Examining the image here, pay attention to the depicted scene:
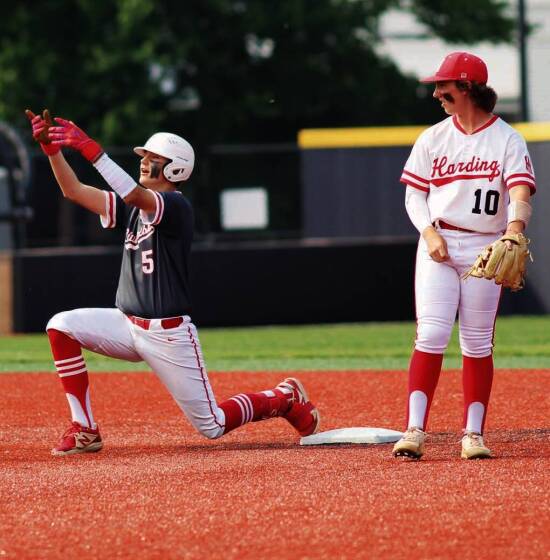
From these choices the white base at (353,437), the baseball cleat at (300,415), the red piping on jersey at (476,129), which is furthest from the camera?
the baseball cleat at (300,415)

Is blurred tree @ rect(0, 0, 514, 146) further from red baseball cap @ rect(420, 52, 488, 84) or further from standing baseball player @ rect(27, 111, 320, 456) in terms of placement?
red baseball cap @ rect(420, 52, 488, 84)

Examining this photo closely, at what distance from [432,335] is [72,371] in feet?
5.88

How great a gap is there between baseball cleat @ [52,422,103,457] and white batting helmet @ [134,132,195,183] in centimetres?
130

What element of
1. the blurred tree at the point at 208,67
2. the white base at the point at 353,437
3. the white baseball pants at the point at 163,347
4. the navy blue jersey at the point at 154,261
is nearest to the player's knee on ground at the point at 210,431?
the white baseball pants at the point at 163,347

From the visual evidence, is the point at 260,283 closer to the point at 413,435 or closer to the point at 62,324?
the point at 62,324

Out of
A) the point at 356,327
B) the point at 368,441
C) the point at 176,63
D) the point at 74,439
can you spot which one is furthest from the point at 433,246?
the point at 176,63

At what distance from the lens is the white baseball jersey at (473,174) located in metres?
6.23

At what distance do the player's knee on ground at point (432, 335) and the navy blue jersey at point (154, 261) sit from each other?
1.18 m

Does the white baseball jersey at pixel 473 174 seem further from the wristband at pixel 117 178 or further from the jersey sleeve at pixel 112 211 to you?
the jersey sleeve at pixel 112 211

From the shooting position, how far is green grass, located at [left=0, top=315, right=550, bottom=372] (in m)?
12.0

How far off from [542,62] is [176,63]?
35.4 ft

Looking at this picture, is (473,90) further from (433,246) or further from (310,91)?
(310,91)

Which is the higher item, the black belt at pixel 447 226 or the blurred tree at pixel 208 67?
the blurred tree at pixel 208 67

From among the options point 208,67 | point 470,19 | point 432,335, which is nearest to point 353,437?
point 432,335
